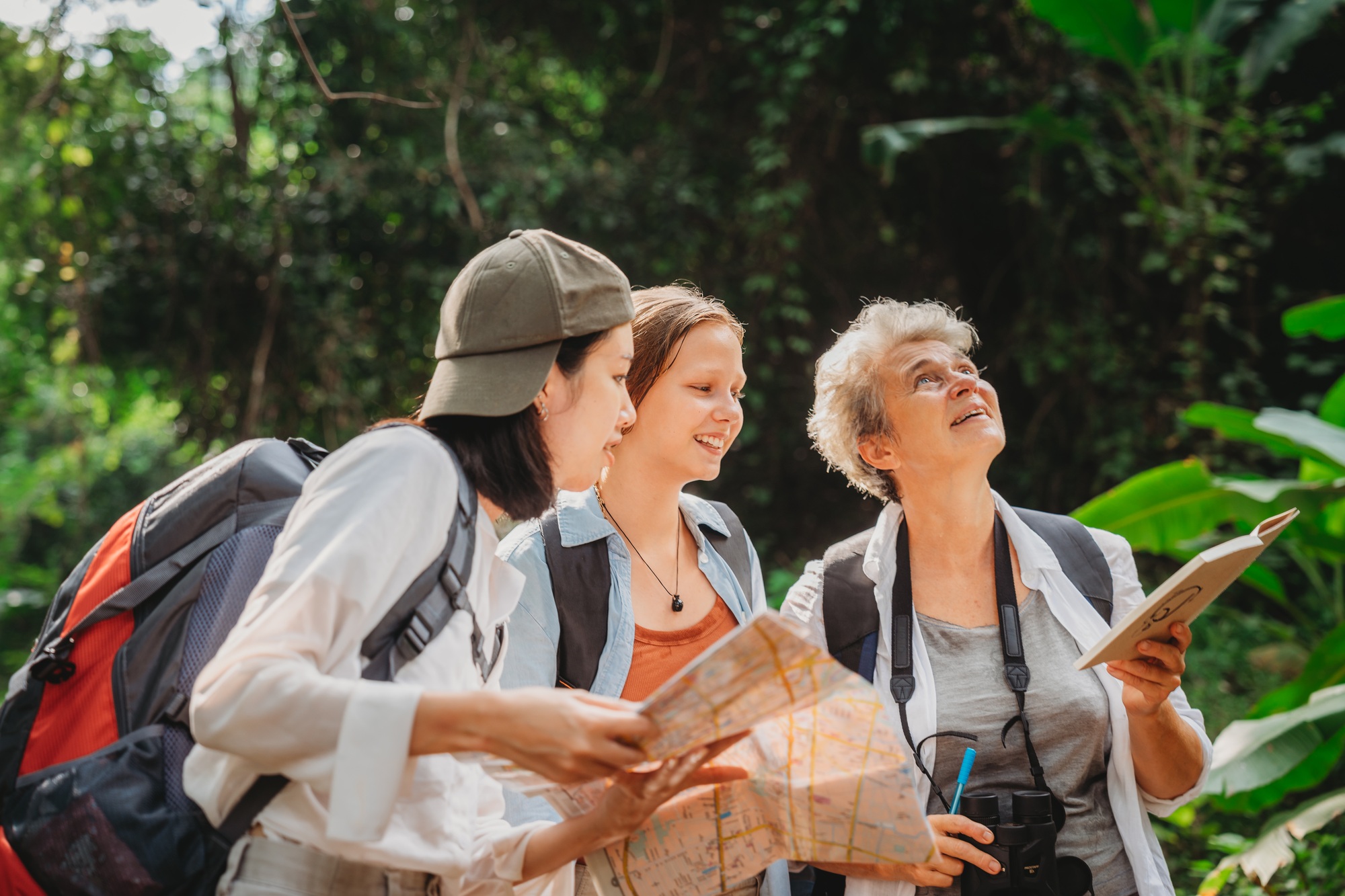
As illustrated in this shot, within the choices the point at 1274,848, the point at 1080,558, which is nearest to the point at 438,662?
Answer: the point at 1080,558

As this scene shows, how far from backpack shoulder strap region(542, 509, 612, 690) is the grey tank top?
70 cm

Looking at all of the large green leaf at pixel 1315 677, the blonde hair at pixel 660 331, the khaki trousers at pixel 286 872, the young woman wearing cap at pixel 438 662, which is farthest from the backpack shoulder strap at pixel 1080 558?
the large green leaf at pixel 1315 677

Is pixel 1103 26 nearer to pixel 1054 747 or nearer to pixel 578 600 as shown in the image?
pixel 1054 747

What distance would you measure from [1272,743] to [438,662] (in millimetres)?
3390

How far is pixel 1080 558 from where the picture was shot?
215cm

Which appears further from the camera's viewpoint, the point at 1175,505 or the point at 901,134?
the point at 901,134

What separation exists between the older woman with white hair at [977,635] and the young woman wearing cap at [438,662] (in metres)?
0.76

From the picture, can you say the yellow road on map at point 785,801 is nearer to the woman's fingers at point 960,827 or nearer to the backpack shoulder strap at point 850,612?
the woman's fingers at point 960,827

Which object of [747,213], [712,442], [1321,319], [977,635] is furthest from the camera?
[747,213]

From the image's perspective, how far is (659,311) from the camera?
2248 millimetres

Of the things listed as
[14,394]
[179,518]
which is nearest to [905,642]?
[179,518]

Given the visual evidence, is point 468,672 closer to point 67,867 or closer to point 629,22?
point 67,867

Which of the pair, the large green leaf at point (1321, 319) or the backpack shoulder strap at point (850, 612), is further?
the large green leaf at point (1321, 319)

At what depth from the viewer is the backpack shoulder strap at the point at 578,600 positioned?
1955 mm
